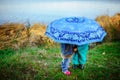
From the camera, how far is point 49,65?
6.63 meters

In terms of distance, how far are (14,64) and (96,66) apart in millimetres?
1855

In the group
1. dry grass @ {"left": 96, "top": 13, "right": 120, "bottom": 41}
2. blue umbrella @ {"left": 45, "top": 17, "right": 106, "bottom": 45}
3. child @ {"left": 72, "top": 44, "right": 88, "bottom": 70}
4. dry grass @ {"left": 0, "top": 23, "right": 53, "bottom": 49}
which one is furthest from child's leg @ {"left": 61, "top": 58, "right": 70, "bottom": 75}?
dry grass @ {"left": 96, "top": 13, "right": 120, "bottom": 41}

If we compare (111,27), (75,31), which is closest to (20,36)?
(111,27)

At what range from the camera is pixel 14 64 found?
21.6 feet

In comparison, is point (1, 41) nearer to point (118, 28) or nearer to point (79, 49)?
point (79, 49)

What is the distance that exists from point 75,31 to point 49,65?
147 cm

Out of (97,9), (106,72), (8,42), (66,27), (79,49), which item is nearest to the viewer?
A: (66,27)

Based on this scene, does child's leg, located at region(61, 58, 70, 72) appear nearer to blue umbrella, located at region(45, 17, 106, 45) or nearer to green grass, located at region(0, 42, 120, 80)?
green grass, located at region(0, 42, 120, 80)

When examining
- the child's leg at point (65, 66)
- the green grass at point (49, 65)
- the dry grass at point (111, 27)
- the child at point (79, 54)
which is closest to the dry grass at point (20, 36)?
the green grass at point (49, 65)

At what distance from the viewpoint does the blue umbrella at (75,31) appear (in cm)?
543

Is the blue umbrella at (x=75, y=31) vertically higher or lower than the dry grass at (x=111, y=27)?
higher

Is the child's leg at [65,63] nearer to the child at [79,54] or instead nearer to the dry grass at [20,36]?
the child at [79,54]

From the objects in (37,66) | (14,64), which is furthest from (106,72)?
(14,64)

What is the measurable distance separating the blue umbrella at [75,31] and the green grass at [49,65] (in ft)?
3.03
